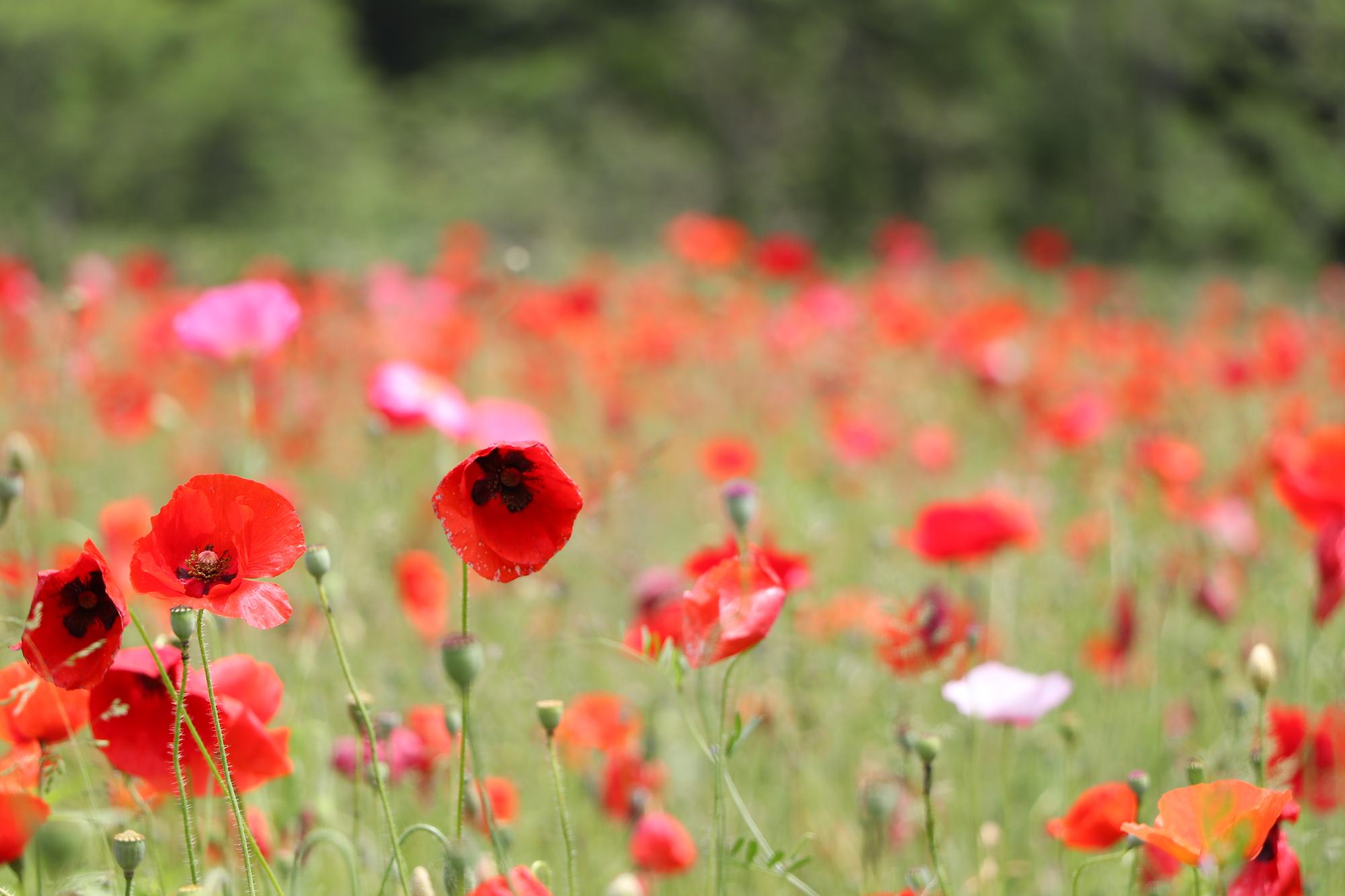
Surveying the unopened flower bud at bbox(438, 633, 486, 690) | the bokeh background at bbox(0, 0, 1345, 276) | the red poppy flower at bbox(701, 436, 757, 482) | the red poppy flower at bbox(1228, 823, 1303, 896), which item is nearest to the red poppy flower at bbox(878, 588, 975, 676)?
the red poppy flower at bbox(1228, 823, 1303, 896)

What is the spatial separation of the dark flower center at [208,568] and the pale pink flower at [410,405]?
2.44ft

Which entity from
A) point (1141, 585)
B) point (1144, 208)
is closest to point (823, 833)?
point (1141, 585)

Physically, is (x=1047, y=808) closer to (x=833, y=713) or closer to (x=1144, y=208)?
(x=833, y=713)

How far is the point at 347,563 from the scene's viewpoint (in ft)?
5.07

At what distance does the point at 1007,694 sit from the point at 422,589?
728 millimetres

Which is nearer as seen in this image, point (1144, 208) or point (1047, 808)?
point (1047, 808)

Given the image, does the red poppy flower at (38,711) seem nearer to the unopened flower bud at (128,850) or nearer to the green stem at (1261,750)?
the unopened flower bud at (128,850)

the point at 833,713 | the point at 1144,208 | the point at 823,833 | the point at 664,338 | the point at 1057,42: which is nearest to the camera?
the point at 823,833

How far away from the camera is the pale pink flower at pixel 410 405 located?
4.67 ft

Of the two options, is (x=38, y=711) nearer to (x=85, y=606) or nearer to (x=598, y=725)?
(x=85, y=606)

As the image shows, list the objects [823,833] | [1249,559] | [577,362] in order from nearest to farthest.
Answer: [823,833] < [1249,559] < [577,362]

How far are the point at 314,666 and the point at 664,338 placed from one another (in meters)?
1.82

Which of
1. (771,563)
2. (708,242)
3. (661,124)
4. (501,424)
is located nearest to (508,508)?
(771,563)

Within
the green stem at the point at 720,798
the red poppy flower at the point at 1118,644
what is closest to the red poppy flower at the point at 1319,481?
the red poppy flower at the point at 1118,644
